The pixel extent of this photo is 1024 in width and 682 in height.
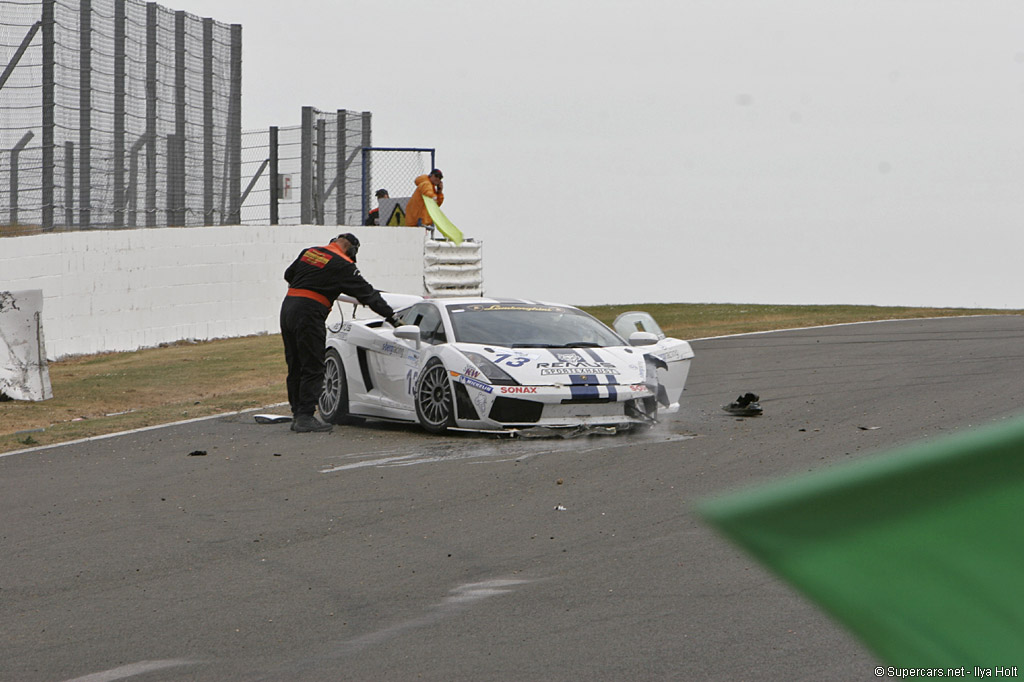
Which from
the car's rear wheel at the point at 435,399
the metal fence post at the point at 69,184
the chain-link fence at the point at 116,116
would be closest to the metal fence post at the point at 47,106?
the chain-link fence at the point at 116,116

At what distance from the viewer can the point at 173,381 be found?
15.8 meters

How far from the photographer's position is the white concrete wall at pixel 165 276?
17.2m

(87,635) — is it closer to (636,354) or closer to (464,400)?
(464,400)

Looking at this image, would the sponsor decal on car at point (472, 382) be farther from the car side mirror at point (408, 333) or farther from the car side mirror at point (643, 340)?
the car side mirror at point (643, 340)

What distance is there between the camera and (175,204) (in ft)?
65.7

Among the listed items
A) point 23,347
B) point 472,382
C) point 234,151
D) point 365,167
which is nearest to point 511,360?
point 472,382

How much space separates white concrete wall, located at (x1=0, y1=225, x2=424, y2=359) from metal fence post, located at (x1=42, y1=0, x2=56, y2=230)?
0.65 metres

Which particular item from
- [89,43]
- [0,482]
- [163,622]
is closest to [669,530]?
[163,622]

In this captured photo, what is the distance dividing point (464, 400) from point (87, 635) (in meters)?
5.39

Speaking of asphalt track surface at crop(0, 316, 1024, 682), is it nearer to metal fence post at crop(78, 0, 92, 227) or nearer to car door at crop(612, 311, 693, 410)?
car door at crop(612, 311, 693, 410)

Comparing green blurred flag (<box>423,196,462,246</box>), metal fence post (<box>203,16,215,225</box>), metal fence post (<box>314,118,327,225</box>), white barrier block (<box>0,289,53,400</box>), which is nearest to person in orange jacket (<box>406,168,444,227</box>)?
green blurred flag (<box>423,196,462,246</box>)

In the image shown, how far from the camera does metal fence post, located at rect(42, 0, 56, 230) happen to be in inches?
663

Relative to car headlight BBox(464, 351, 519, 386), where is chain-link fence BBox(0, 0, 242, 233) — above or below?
above

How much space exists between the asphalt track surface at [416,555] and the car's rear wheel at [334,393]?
50cm
